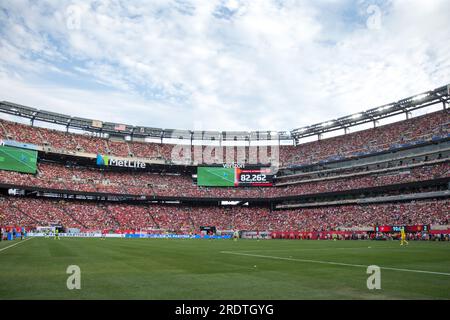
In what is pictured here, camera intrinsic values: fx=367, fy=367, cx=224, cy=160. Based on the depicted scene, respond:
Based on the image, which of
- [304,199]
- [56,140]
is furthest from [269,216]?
[56,140]

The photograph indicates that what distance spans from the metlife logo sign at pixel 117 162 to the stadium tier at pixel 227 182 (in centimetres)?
22

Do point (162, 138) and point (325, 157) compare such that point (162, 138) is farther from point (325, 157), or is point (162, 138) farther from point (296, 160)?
point (325, 157)

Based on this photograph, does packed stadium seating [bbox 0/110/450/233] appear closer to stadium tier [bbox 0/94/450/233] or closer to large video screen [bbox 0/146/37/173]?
stadium tier [bbox 0/94/450/233]

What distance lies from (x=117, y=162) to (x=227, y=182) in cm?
2484

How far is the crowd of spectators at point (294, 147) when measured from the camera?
66375 mm

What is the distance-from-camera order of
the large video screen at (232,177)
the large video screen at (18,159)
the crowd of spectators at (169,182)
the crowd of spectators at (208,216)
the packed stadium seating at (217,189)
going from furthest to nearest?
→ the large video screen at (232,177) → the large video screen at (18,159) → the crowd of spectators at (169,182) → the packed stadium seating at (217,189) → the crowd of spectators at (208,216)

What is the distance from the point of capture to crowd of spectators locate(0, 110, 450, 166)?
6638 centimetres

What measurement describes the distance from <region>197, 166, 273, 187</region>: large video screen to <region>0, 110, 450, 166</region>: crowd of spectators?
3992mm

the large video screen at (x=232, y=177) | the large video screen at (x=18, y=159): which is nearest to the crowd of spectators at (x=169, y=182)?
the large video screen at (x=18, y=159)

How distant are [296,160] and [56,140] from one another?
176ft

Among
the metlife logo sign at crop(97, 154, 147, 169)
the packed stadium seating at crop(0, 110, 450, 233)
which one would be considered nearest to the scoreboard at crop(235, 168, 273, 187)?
the packed stadium seating at crop(0, 110, 450, 233)

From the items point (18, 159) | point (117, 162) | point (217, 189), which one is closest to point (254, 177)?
point (217, 189)

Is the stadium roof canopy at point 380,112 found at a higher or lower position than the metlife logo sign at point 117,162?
higher

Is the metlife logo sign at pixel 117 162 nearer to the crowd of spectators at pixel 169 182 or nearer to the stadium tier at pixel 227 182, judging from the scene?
the stadium tier at pixel 227 182
